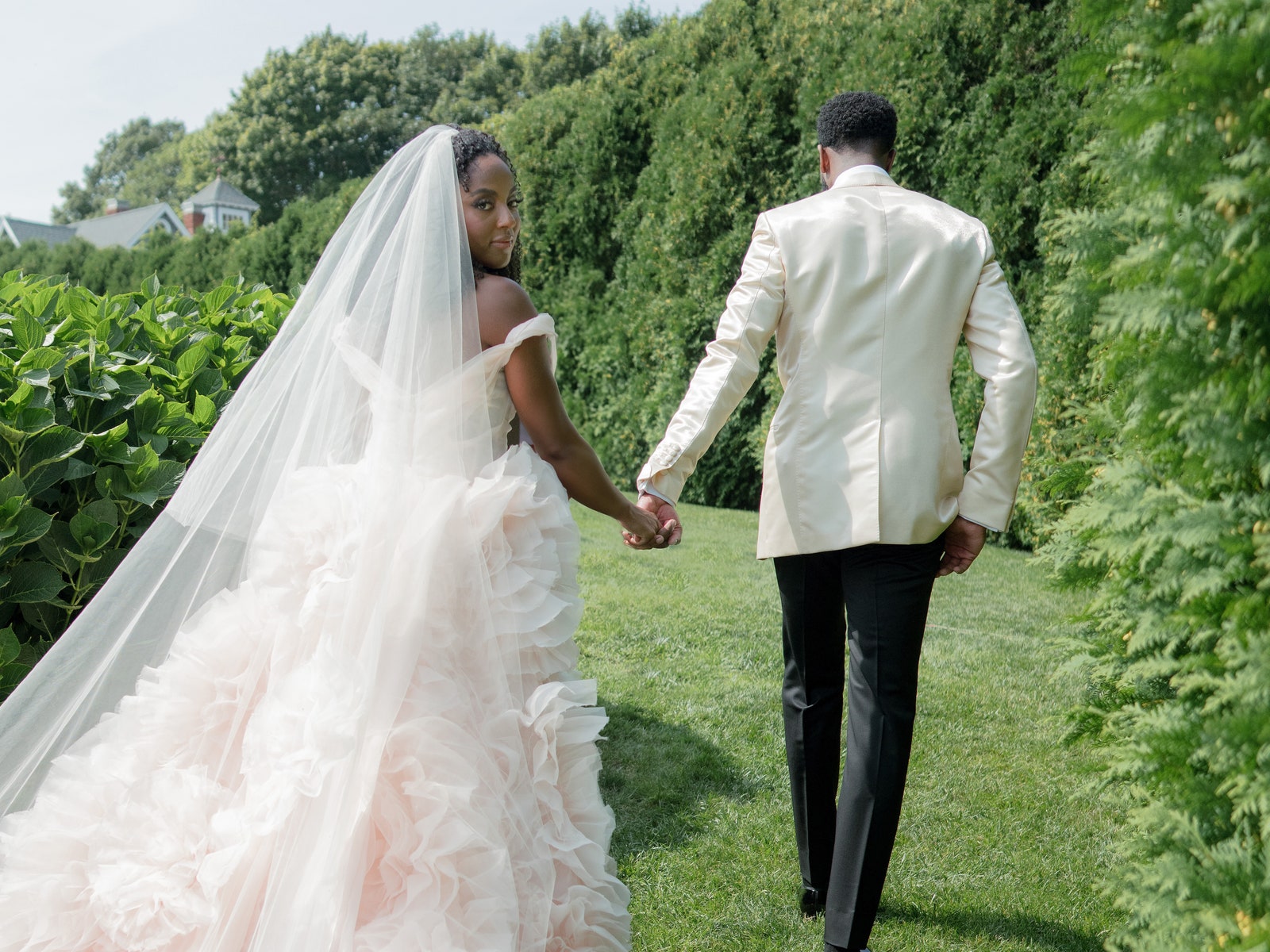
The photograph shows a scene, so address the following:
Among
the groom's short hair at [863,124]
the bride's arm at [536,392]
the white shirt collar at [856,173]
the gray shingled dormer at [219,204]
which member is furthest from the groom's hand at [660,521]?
the gray shingled dormer at [219,204]

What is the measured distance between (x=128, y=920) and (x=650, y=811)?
1.88 metres

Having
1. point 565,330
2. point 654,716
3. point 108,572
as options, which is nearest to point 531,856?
point 108,572

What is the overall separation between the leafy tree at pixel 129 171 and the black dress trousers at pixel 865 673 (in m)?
77.1

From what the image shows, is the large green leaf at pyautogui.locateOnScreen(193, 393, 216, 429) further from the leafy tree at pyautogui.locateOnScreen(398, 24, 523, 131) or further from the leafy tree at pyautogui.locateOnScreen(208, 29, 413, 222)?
the leafy tree at pyautogui.locateOnScreen(208, 29, 413, 222)

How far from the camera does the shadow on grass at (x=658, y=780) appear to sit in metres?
3.54

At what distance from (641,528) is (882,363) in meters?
0.82

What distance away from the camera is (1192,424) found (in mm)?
1532

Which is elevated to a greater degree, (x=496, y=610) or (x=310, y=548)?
(x=310, y=548)

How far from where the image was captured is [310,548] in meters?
2.46

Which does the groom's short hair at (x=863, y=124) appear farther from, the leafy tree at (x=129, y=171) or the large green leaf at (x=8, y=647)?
the leafy tree at (x=129, y=171)

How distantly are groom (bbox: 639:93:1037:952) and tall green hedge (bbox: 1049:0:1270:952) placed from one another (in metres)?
0.74

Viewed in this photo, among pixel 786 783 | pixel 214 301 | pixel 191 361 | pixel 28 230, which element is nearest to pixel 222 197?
pixel 28 230

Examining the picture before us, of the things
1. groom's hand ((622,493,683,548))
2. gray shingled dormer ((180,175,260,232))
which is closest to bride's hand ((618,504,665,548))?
groom's hand ((622,493,683,548))

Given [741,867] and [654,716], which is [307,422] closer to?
[741,867]
